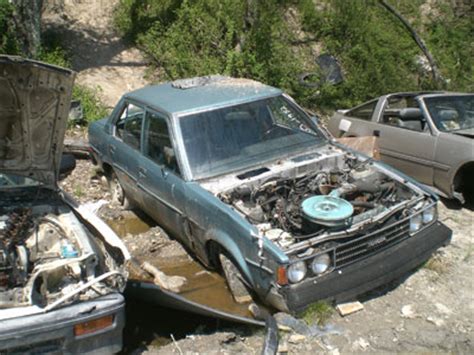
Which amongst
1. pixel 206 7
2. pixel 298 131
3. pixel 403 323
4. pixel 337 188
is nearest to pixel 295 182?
pixel 337 188

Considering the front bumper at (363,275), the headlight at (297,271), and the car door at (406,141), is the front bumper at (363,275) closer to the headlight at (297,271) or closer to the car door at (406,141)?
the headlight at (297,271)

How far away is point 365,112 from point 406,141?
1050 millimetres

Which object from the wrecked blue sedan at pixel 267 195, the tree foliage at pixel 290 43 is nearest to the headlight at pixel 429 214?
the wrecked blue sedan at pixel 267 195

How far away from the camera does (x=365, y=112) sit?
27.6 ft

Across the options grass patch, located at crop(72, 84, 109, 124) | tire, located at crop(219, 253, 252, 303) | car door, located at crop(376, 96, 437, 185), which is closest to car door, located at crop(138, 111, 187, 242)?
tire, located at crop(219, 253, 252, 303)

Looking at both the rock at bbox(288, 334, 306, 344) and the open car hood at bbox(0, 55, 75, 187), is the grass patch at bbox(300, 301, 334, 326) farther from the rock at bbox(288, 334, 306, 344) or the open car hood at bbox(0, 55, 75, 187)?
the open car hood at bbox(0, 55, 75, 187)

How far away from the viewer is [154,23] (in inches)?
500

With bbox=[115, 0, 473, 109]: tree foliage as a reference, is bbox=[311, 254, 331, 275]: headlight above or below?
below

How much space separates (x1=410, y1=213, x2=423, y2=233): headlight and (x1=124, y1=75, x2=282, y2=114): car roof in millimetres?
2025

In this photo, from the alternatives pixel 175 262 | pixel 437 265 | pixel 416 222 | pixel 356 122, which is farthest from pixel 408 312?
pixel 356 122

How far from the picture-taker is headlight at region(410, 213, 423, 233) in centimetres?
520

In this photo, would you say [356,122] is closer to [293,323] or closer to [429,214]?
[429,214]

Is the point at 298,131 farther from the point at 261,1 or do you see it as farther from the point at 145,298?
the point at 261,1

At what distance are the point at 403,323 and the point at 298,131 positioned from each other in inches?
89.7
